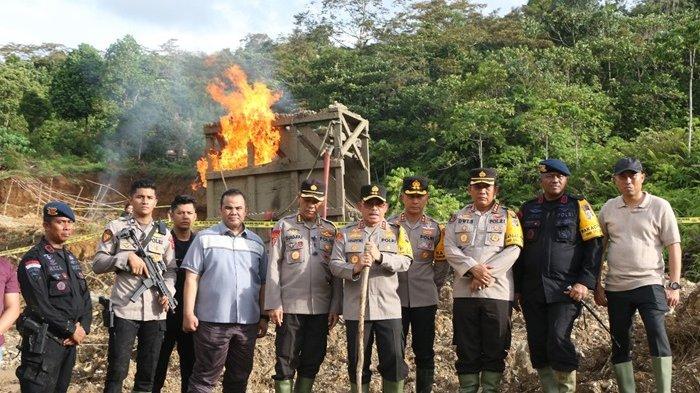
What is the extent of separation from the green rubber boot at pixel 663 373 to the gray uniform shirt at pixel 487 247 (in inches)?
43.2

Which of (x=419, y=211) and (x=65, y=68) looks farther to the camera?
(x=65, y=68)

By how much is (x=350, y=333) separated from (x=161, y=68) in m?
24.5

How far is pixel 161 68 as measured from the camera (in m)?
27.6

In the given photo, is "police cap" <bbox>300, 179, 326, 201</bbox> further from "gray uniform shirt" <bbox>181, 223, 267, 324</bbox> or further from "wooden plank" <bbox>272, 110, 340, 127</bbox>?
"wooden plank" <bbox>272, 110, 340, 127</bbox>

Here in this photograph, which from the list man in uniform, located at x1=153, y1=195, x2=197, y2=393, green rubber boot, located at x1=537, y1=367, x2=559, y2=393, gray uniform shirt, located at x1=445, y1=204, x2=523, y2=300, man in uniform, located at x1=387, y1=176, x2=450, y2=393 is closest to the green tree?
man in uniform, located at x1=153, y1=195, x2=197, y2=393

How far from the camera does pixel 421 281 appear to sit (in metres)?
5.51

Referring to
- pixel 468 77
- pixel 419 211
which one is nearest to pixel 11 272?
pixel 419 211

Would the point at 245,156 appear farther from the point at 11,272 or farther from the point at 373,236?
the point at 11,272

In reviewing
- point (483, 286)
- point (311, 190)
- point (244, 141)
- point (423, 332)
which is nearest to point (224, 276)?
point (311, 190)

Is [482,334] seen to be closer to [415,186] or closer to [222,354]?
[415,186]

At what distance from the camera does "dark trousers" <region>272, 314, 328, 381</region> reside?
5172 millimetres

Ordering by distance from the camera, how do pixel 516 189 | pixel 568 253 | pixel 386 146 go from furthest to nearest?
pixel 386 146 < pixel 516 189 < pixel 568 253

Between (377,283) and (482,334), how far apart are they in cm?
87

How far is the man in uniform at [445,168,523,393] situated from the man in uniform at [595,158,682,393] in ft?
2.41
